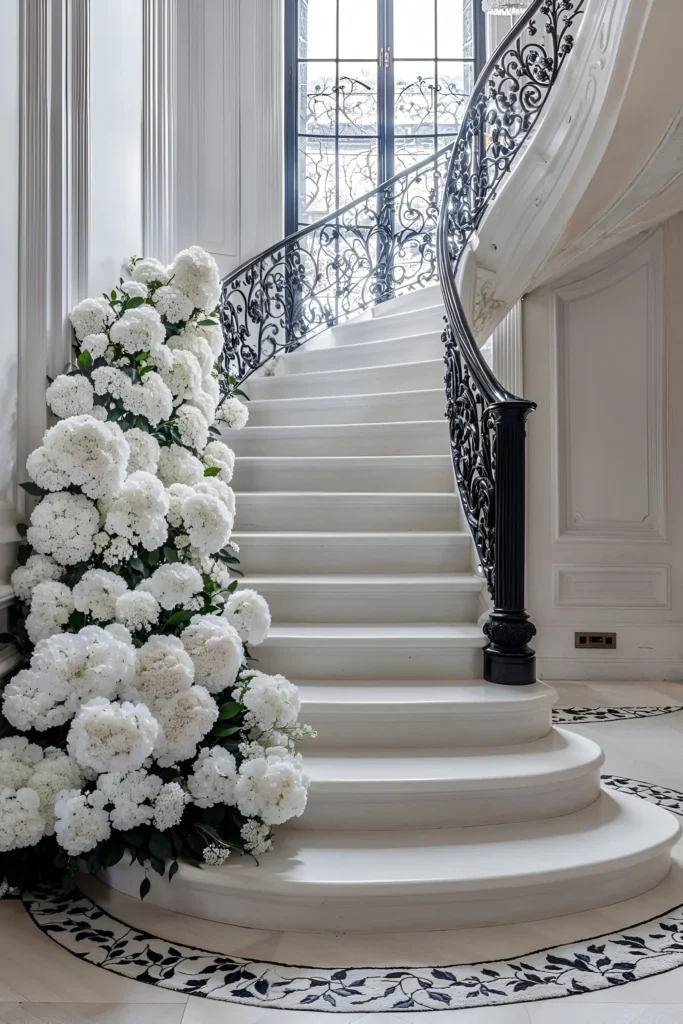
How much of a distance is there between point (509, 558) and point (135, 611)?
1503mm

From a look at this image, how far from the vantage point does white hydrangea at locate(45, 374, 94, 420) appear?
2914 mm

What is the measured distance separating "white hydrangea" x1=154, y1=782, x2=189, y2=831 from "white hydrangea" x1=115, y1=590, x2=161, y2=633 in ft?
1.61

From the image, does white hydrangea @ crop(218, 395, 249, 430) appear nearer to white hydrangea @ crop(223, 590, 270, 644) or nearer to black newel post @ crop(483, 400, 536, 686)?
black newel post @ crop(483, 400, 536, 686)

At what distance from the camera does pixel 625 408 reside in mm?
5668

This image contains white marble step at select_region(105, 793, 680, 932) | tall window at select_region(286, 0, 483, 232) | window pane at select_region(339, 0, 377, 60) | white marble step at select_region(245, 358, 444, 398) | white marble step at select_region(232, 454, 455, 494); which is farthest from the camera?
window pane at select_region(339, 0, 377, 60)

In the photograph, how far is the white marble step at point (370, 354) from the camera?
570cm

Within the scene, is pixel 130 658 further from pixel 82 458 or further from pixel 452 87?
pixel 452 87

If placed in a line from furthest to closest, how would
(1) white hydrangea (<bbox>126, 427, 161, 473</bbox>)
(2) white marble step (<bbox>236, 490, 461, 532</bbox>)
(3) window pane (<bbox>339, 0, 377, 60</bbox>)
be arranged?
(3) window pane (<bbox>339, 0, 377, 60</bbox>), (2) white marble step (<bbox>236, 490, 461, 532</bbox>), (1) white hydrangea (<bbox>126, 427, 161, 473</bbox>)

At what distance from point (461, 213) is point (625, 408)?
5.70 feet

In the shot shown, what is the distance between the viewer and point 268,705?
99.5 inches

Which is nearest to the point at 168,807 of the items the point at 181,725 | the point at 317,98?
the point at 181,725

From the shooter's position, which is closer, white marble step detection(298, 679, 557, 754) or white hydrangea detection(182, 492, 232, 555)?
white hydrangea detection(182, 492, 232, 555)

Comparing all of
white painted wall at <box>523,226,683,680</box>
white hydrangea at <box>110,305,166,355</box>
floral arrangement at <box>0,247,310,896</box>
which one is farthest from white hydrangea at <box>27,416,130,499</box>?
white painted wall at <box>523,226,683,680</box>

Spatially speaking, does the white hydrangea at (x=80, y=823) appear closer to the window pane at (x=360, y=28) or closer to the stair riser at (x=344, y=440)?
the stair riser at (x=344, y=440)
